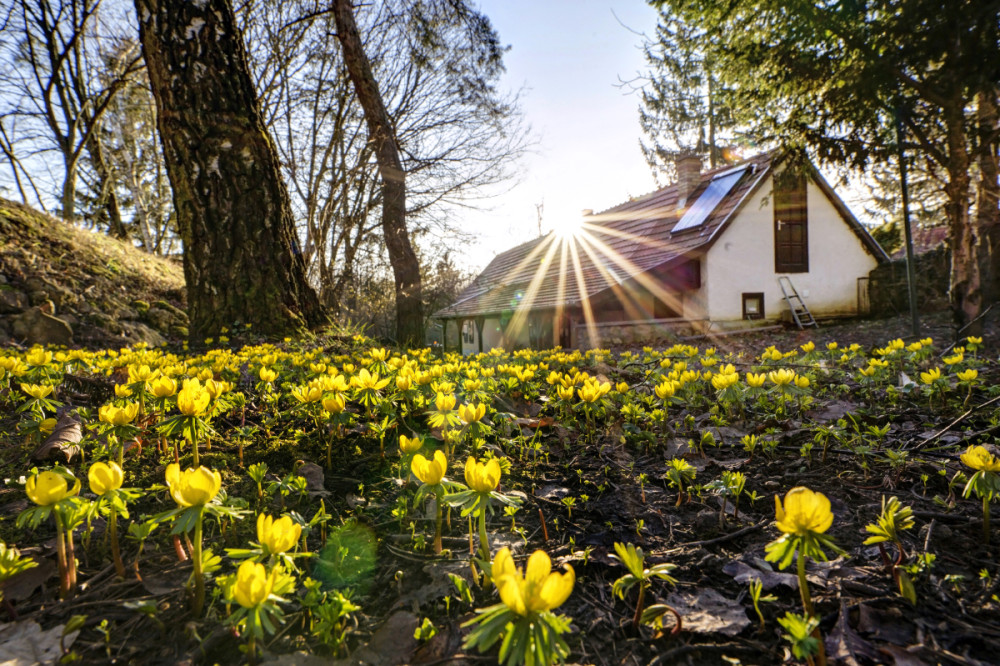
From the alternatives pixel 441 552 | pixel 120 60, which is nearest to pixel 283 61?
pixel 120 60

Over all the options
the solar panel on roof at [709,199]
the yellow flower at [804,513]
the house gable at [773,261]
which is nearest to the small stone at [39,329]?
the yellow flower at [804,513]

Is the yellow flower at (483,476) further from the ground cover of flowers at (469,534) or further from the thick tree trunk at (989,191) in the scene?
the thick tree trunk at (989,191)

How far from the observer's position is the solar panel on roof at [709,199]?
15.1 meters

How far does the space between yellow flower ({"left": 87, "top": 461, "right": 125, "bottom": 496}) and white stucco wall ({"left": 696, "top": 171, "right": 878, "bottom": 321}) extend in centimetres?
1529

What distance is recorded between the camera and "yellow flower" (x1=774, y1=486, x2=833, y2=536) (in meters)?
0.91

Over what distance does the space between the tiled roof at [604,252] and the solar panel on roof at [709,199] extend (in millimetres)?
140

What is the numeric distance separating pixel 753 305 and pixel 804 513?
16553 millimetres

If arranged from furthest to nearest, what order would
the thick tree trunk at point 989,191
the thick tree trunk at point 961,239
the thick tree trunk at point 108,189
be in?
the thick tree trunk at point 108,189 → the thick tree trunk at point 961,239 → the thick tree trunk at point 989,191

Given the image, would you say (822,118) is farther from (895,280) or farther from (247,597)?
(895,280)

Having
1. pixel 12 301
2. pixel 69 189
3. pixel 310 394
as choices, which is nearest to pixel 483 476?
pixel 310 394

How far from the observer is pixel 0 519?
134cm

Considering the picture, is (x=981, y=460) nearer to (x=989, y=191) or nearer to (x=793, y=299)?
(x=989, y=191)

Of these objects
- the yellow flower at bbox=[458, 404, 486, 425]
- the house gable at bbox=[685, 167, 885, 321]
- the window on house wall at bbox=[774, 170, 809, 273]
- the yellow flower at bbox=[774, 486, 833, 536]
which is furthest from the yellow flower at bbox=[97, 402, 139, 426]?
the window on house wall at bbox=[774, 170, 809, 273]

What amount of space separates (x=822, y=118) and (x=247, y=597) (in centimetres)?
990
